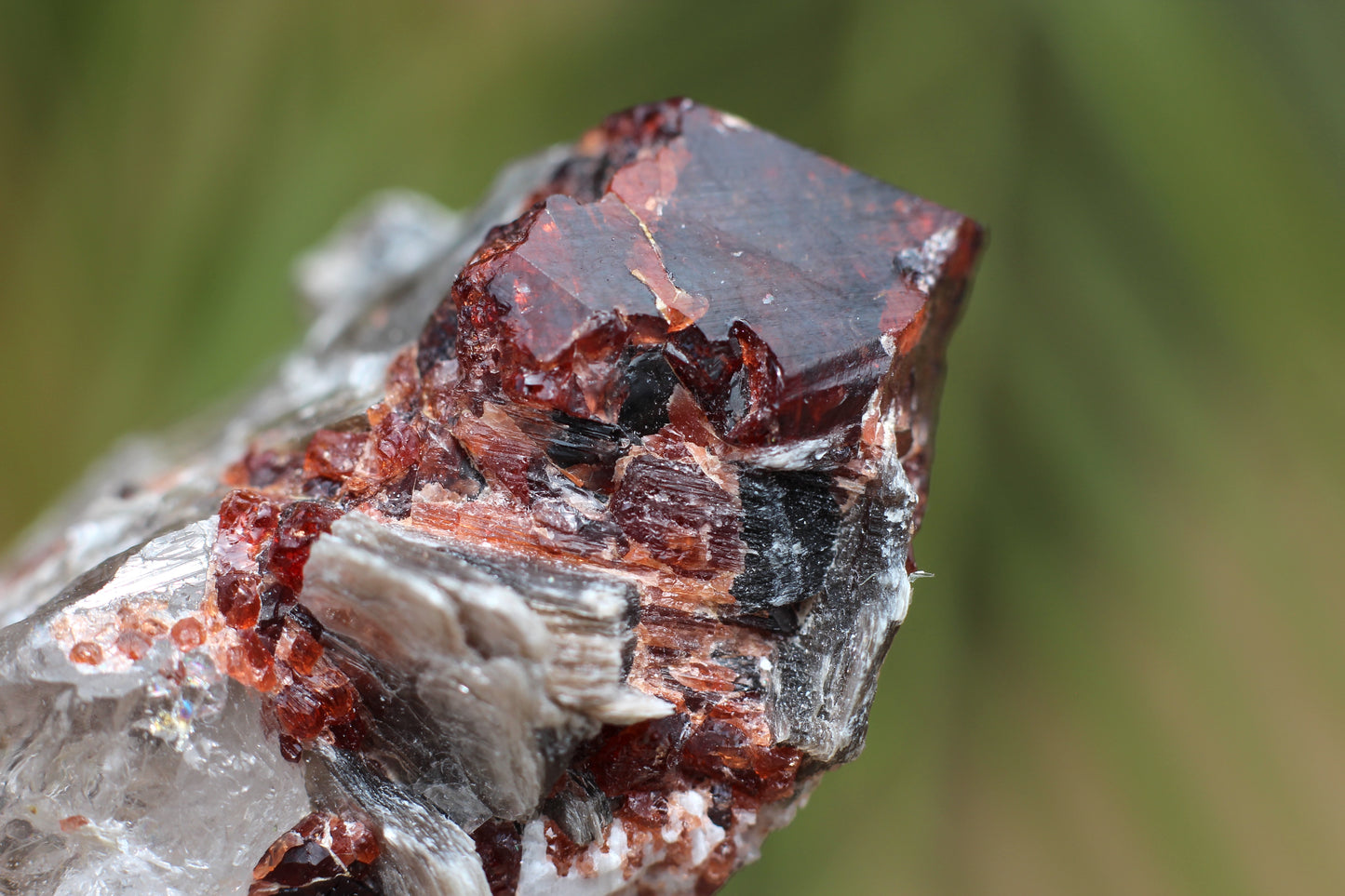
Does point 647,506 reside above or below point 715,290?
below

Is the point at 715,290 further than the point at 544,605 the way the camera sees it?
Yes

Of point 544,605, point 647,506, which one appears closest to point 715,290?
point 647,506

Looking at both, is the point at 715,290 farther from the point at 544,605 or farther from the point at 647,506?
the point at 544,605

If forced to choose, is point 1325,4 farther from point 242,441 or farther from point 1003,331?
point 242,441

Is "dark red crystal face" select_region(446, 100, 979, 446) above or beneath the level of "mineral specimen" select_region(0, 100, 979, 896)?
above

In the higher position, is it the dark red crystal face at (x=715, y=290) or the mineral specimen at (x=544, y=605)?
the dark red crystal face at (x=715, y=290)

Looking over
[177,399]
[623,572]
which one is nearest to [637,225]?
[623,572]
